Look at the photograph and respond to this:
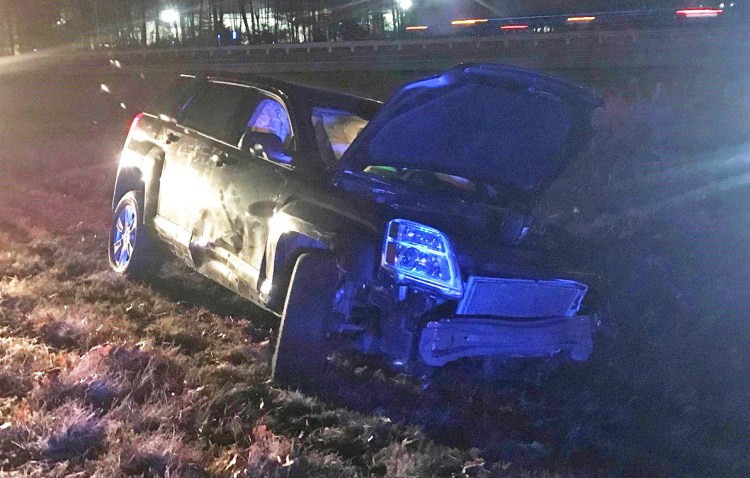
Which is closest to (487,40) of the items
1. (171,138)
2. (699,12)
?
(699,12)

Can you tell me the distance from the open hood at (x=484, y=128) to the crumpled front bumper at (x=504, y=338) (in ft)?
→ 3.65

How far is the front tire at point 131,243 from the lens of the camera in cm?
586

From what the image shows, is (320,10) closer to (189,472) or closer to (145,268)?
(145,268)

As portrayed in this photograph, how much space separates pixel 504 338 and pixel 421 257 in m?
0.66

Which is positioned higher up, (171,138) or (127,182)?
(171,138)

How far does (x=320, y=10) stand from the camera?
4703 centimetres

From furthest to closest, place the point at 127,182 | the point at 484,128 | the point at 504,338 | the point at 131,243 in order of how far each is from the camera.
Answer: the point at 127,182 → the point at 131,243 → the point at 484,128 → the point at 504,338

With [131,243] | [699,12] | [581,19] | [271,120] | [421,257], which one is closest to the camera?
[421,257]

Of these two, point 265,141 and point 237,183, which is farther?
point 237,183

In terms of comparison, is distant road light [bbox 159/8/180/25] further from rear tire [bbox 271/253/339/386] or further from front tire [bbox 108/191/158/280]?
rear tire [bbox 271/253/339/386]

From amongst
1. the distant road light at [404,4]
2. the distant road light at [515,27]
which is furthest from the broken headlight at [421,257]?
the distant road light at [404,4]

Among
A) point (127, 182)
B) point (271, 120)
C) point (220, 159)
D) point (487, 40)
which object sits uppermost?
point (487, 40)

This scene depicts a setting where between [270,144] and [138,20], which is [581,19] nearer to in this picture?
[270,144]

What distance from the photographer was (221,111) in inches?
215
